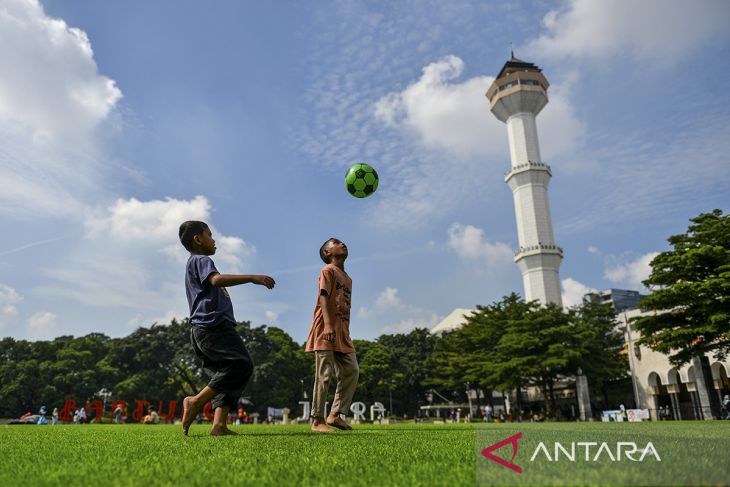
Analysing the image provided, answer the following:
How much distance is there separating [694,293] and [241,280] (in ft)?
77.6

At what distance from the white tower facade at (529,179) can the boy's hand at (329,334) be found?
174 ft

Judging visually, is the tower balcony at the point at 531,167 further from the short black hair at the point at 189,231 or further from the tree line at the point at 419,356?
the short black hair at the point at 189,231

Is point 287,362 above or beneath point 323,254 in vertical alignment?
above

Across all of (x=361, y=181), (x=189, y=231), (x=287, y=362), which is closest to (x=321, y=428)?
(x=189, y=231)

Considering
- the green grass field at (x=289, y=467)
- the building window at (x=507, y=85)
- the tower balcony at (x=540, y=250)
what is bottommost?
the green grass field at (x=289, y=467)

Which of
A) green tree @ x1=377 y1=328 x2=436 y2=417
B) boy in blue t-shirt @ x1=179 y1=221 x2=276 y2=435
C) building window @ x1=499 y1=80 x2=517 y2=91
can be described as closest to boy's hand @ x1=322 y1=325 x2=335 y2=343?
boy in blue t-shirt @ x1=179 y1=221 x2=276 y2=435

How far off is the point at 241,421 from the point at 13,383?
75.7ft

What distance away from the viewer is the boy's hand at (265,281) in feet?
14.3

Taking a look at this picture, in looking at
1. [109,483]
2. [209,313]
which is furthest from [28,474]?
[209,313]

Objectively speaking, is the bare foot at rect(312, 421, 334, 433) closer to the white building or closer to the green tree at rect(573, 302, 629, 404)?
the green tree at rect(573, 302, 629, 404)

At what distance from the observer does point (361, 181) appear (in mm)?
7836

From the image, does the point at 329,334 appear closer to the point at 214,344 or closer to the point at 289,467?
the point at 214,344

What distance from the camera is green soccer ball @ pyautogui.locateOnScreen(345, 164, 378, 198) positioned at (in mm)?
7801

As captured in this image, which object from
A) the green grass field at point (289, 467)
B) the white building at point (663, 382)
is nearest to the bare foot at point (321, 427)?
the green grass field at point (289, 467)
